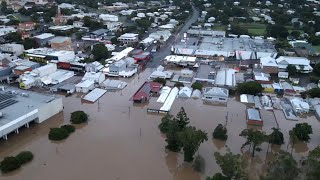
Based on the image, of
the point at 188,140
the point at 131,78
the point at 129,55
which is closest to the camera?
the point at 188,140

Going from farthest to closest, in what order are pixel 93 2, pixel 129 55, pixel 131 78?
pixel 93 2 < pixel 129 55 < pixel 131 78

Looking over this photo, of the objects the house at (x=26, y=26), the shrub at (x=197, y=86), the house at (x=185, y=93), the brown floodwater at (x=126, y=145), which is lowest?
the brown floodwater at (x=126, y=145)

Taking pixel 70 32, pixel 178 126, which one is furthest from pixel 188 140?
pixel 70 32

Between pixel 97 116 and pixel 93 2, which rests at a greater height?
pixel 93 2

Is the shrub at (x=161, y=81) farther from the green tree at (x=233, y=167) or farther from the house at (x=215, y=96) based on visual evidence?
the green tree at (x=233, y=167)

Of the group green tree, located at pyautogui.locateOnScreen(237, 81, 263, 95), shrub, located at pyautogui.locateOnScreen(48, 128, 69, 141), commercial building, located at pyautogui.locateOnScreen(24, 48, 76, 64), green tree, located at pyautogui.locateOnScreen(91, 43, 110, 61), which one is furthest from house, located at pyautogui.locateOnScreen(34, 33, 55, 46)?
green tree, located at pyautogui.locateOnScreen(237, 81, 263, 95)

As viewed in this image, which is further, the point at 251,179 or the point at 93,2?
the point at 93,2

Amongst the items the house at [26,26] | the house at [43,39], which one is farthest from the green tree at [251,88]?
the house at [26,26]

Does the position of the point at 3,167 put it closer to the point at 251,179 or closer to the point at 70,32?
the point at 251,179
